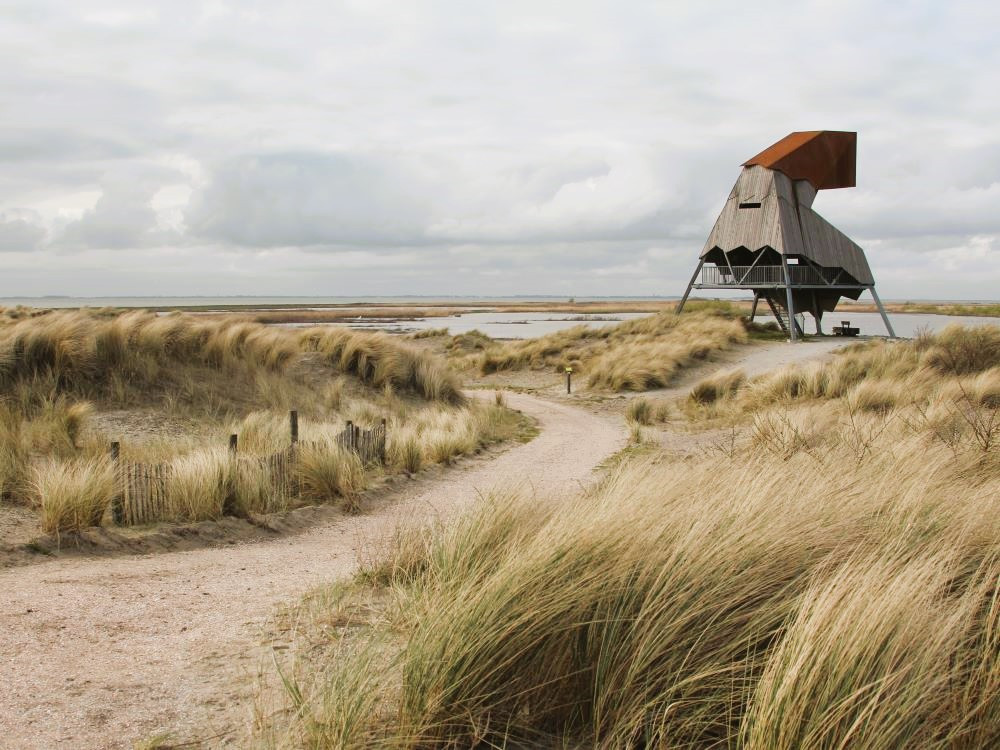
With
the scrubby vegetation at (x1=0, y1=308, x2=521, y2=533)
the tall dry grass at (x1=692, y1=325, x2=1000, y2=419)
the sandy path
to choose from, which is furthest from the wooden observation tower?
the sandy path

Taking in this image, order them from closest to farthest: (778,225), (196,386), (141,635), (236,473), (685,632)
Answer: (685,632)
(141,635)
(236,473)
(196,386)
(778,225)

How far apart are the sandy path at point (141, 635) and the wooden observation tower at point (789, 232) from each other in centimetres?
3053

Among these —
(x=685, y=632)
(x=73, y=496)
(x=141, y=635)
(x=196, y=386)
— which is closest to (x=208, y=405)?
(x=196, y=386)

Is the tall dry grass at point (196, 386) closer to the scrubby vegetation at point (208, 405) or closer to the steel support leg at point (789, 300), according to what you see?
the scrubby vegetation at point (208, 405)

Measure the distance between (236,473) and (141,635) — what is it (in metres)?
4.51

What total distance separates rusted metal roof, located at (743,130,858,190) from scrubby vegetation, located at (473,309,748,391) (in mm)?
7358

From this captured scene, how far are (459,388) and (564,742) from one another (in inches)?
799

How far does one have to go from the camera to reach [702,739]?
3234 mm

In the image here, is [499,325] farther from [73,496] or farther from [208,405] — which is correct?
[73,496]

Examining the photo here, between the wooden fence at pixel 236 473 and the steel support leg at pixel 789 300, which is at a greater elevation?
the steel support leg at pixel 789 300

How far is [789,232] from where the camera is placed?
114ft

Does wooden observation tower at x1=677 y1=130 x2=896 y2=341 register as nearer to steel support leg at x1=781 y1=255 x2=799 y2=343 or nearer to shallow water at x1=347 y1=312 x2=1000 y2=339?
steel support leg at x1=781 y1=255 x2=799 y2=343

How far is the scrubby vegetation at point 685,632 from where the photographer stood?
307 centimetres

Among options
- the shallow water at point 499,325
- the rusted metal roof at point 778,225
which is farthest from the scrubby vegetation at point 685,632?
the shallow water at point 499,325
